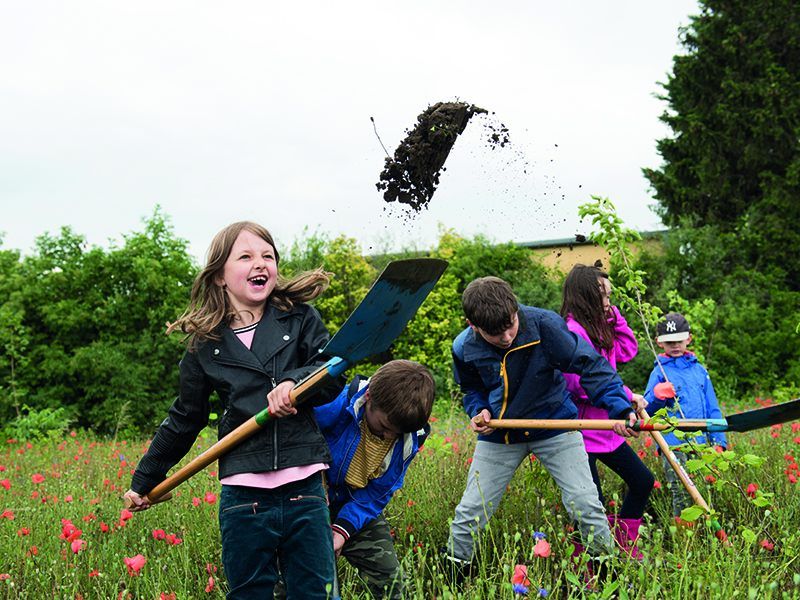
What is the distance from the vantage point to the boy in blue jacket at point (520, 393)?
3490 mm

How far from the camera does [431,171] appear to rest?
434 centimetres

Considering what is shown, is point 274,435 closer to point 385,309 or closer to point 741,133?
point 385,309

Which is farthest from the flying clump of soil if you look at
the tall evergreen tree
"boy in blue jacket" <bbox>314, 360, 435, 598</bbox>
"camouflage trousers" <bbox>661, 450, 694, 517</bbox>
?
the tall evergreen tree

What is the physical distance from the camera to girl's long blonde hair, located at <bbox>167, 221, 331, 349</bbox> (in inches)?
110

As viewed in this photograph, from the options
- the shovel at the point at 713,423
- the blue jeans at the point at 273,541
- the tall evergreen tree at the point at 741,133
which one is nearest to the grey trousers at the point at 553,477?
the shovel at the point at 713,423

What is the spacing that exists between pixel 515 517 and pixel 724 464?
1.40 metres

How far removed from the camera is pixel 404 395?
291cm

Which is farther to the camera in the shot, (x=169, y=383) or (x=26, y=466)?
(x=169, y=383)

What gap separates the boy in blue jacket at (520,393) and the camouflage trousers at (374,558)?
1.44 ft

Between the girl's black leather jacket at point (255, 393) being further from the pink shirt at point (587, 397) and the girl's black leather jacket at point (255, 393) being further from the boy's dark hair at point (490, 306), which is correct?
the pink shirt at point (587, 397)

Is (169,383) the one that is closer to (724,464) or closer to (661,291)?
(661,291)

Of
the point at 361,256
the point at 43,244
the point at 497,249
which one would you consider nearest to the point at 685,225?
the point at 497,249

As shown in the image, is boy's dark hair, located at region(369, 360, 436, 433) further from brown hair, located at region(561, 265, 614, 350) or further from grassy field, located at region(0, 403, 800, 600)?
brown hair, located at region(561, 265, 614, 350)

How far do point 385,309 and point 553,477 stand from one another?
149 cm
